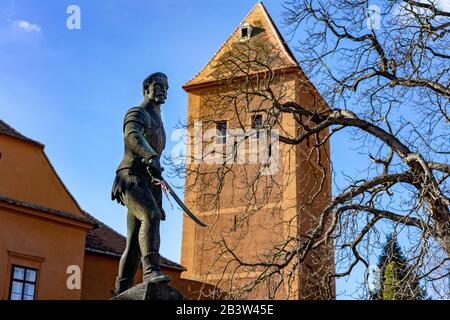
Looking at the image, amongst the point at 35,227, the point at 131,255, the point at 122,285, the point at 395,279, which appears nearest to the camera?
the point at 122,285

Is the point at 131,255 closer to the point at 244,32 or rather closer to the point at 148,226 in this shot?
the point at 148,226

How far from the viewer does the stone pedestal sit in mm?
5451

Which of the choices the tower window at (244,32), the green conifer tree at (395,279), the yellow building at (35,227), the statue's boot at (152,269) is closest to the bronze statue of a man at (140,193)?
the statue's boot at (152,269)

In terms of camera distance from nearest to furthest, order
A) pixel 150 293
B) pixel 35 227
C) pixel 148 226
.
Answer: pixel 150 293
pixel 148 226
pixel 35 227

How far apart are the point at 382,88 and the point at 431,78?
1.13m

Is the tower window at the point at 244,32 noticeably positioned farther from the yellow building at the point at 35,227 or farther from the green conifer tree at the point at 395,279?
the green conifer tree at the point at 395,279

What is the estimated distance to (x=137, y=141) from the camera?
614 cm

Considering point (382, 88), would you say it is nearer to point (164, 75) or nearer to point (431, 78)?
point (431, 78)

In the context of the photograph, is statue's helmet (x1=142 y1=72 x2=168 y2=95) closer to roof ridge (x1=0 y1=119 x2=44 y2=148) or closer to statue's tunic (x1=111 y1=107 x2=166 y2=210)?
statue's tunic (x1=111 y1=107 x2=166 y2=210)

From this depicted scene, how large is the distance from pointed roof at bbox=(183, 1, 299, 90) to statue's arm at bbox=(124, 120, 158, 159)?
2627 centimetres

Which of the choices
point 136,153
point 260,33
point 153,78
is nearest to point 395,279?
point 153,78

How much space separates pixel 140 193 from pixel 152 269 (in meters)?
0.72

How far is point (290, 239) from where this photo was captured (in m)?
13.1
